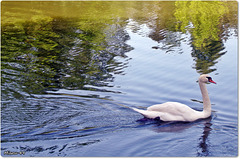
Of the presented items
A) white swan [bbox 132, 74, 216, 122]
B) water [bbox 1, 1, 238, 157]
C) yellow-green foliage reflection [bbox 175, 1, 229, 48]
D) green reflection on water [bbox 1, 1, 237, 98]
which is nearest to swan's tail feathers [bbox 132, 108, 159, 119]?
white swan [bbox 132, 74, 216, 122]

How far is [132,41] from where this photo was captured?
1284 cm

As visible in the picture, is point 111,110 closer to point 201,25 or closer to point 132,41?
point 132,41

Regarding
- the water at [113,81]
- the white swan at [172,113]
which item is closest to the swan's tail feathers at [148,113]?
the white swan at [172,113]

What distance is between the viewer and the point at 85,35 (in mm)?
13500

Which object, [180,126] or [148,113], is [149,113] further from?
[180,126]

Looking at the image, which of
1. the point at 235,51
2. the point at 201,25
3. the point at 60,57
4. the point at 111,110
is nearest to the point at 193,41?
the point at 235,51

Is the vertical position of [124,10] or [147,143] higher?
[124,10]

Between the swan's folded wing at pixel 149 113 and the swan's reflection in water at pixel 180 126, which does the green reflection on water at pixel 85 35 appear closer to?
the swan's folded wing at pixel 149 113

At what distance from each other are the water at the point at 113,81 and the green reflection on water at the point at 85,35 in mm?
31

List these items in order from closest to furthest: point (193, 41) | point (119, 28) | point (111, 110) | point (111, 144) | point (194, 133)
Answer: point (111, 144) < point (194, 133) < point (111, 110) < point (193, 41) < point (119, 28)

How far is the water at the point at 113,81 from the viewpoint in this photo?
6035mm

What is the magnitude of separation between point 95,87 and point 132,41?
182 inches

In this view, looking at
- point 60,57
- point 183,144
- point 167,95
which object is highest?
point 60,57

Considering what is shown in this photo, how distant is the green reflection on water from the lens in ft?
30.8
